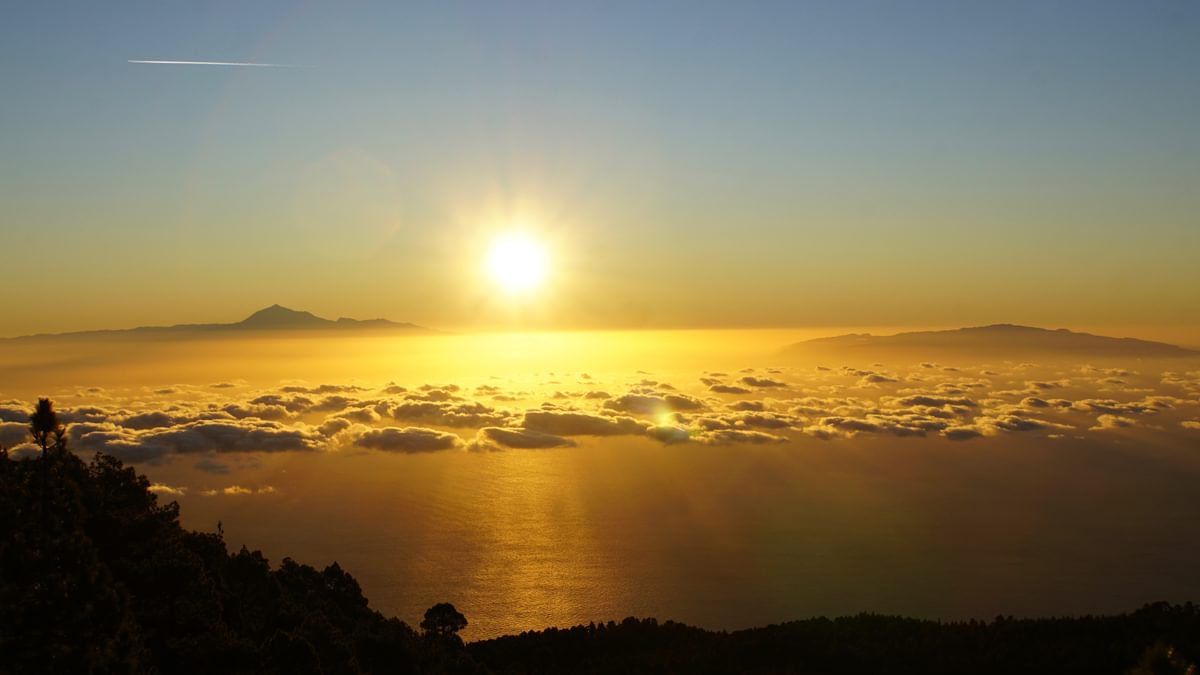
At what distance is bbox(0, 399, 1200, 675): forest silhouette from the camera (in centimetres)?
1866

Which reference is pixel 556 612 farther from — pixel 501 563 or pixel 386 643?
pixel 386 643

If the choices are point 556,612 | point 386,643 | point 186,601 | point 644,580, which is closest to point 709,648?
point 386,643

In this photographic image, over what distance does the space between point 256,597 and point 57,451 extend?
17.8 metres

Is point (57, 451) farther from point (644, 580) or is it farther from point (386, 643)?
point (644, 580)

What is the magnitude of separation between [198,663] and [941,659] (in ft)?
217

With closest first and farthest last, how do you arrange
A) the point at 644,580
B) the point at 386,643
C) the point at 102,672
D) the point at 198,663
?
1. the point at 102,672
2. the point at 198,663
3. the point at 386,643
4. the point at 644,580

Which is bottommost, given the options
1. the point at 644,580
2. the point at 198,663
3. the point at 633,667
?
the point at 644,580

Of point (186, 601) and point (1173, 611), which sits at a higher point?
point (186, 601)

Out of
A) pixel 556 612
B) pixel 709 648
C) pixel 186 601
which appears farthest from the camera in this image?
pixel 556 612

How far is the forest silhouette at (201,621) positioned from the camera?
18656mm

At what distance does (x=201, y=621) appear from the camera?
23938 millimetres

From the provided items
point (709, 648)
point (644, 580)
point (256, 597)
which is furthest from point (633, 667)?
point (644, 580)

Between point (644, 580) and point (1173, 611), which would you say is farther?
point (644, 580)

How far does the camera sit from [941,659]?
2721 inches
